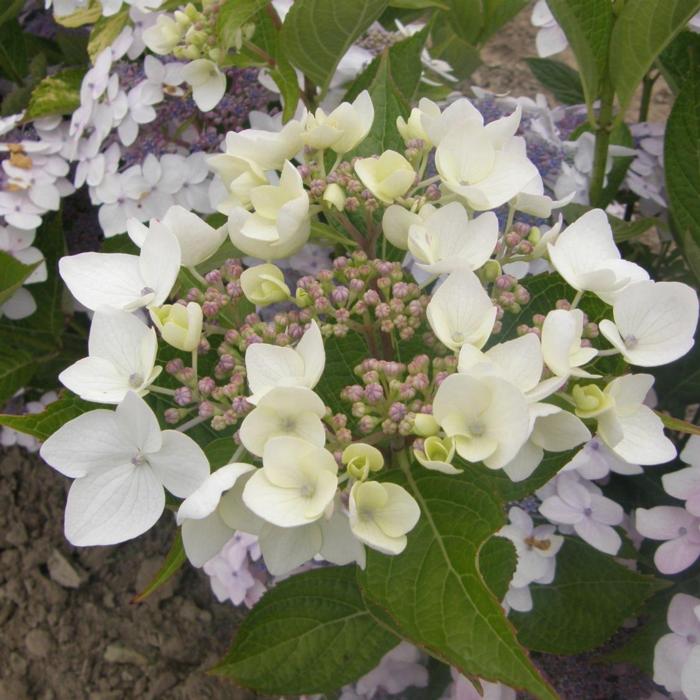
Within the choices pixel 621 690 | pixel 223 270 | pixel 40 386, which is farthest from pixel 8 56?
pixel 621 690

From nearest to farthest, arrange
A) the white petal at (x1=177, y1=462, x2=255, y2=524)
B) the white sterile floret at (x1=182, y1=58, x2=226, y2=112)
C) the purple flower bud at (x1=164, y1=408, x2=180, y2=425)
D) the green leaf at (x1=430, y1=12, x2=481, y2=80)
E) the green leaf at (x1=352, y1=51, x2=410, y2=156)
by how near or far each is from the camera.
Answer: the white petal at (x1=177, y1=462, x2=255, y2=524)
the purple flower bud at (x1=164, y1=408, x2=180, y2=425)
the green leaf at (x1=352, y1=51, x2=410, y2=156)
the white sterile floret at (x1=182, y1=58, x2=226, y2=112)
the green leaf at (x1=430, y1=12, x2=481, y2=80)

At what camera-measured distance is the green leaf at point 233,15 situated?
85cm

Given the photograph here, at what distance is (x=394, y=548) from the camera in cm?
53

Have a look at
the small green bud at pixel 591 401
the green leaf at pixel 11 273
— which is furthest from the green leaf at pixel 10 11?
the small green bud at pixel 591 401

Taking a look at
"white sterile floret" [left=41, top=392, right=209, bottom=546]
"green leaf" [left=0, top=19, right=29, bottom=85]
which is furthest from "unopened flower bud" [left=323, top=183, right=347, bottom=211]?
"green leaf" [left=0, top=19, right=29, bottom=85]

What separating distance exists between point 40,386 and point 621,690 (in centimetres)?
99

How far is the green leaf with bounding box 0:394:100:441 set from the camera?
0.64 metres

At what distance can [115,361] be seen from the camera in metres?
0.60

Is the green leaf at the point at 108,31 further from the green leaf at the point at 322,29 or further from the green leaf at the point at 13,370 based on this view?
the green leaf at the point at 13,370

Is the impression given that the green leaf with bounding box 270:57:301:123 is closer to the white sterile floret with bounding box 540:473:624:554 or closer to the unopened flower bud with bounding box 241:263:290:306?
the unopened flower bud with bounding box 241:263:290:306

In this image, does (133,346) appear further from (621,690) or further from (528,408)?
(621,690)

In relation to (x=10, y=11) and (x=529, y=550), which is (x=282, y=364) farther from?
(x=10, y=11)

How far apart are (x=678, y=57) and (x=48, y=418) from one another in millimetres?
875

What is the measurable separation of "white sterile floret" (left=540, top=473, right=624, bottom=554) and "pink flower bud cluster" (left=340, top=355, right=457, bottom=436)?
407 mm
